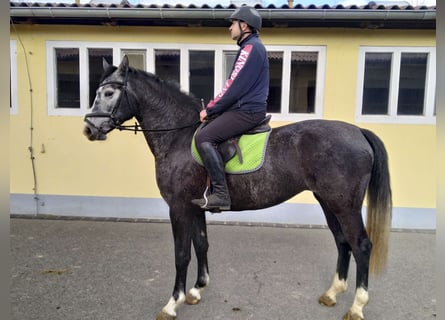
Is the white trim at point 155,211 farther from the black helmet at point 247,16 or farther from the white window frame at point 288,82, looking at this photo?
the black helmet at point 247,16

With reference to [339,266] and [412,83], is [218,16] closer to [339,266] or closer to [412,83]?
[412,83]

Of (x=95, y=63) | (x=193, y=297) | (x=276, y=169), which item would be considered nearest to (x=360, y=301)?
(x=276, y=169)

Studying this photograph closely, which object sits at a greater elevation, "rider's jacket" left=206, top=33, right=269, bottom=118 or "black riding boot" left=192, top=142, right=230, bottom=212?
"rider's jacket" left=206, top=33, right=269, bottom=118

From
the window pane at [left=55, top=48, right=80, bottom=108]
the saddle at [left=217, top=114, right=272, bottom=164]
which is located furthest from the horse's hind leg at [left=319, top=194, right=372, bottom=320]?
the window pane at [left=55, top=48, right=80, bottom=108]

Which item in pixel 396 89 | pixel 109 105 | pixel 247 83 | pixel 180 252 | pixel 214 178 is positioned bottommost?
pixel 180 252

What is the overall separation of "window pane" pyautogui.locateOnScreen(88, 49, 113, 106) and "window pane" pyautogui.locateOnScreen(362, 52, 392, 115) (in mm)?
4439

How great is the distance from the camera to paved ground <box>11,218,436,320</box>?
10.7 feet

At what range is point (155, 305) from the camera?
3.35m

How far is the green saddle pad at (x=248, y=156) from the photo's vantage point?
3.09 meters

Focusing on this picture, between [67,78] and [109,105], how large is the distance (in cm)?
355

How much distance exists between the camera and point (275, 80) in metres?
5.93

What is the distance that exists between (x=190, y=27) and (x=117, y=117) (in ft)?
10.5

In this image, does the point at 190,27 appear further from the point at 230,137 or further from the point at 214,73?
the point at 230,137

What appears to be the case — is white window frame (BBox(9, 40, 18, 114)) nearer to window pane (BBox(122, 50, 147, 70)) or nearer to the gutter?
the gutter
